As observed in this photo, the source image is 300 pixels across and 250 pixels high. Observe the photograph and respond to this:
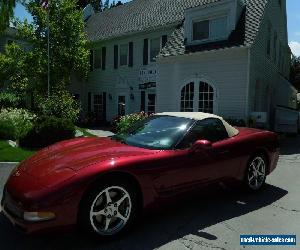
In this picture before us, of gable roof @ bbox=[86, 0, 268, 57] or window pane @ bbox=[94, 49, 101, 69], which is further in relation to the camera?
window pane @ bbox=[94, 49, 101, 69]

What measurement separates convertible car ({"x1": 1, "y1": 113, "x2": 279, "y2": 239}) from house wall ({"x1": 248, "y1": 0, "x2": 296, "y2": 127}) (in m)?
10.2

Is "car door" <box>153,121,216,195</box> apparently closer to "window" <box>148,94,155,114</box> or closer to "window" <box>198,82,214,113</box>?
"window" <box>198,82,214,113</box>

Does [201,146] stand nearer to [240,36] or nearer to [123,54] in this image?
[240,36]

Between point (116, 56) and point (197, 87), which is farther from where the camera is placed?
point (116, 56)

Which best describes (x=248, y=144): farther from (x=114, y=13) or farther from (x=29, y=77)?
(x=114, y=13)

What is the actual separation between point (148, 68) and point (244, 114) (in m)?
7.57

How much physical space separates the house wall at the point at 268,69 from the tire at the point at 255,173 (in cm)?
925

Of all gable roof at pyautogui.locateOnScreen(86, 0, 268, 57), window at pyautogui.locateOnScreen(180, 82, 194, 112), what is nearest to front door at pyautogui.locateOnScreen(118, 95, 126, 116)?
gable roof at pyautogui.locateOnScreen(86, 0, 268, 57)

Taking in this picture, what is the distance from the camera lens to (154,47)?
20875mm

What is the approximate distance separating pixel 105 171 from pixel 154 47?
1753cm

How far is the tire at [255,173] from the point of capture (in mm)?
6113

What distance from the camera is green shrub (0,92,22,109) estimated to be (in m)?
22.6

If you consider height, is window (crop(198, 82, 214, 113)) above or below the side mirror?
above

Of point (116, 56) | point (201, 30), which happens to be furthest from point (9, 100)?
point (201, 30)
